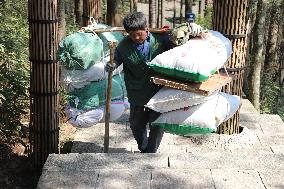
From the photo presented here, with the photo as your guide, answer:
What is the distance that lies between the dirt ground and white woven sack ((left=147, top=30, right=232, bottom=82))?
253cm

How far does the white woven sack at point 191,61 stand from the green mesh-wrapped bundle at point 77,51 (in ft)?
2.36

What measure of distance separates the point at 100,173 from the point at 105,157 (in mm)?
333

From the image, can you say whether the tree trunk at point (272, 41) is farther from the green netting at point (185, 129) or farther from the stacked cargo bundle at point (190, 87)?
the green netting at point (185, 129)

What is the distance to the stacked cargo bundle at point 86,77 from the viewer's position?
182 inches

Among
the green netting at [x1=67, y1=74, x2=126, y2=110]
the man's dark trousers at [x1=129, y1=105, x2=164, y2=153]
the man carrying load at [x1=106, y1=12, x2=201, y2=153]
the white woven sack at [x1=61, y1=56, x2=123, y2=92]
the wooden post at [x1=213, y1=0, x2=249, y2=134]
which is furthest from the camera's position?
the wooden post at [x1=213, y1=0, x2=249, y2=134]

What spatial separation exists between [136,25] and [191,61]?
70 cm

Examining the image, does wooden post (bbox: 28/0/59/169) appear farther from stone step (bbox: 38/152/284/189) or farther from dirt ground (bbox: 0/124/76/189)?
stone step (bbox: 38/152/284/189)

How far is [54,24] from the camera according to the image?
202 inches

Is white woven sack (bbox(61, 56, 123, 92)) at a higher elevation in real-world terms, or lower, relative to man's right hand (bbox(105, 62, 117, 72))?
lower

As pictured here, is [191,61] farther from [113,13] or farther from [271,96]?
[271,96]

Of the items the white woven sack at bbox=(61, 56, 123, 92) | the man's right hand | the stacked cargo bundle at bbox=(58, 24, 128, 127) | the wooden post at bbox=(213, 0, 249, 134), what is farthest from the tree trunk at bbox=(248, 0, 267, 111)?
the man's right hand

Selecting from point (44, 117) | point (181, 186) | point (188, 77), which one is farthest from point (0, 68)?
point (181, 186)

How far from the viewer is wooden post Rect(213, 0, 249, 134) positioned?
5.68 meters

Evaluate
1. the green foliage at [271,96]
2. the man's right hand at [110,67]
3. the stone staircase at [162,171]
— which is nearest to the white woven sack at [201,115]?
the stone staircase at [162,171]
